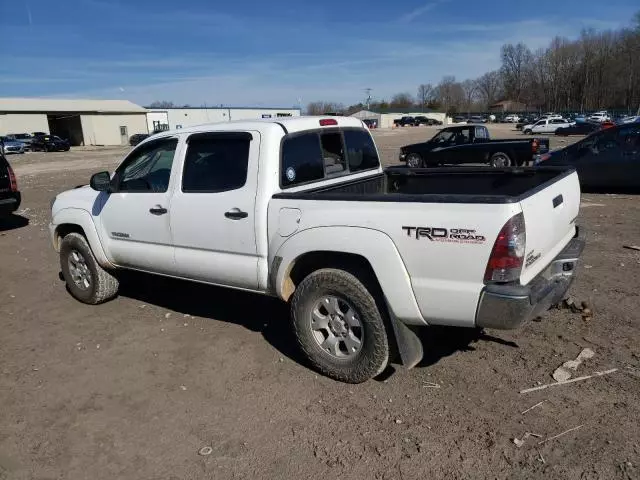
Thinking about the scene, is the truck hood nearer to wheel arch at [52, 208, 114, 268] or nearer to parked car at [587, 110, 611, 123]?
wheel arch at [52, 208, 114, 268]

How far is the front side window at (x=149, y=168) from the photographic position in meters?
4.72

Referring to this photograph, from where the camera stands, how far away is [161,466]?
304 cm

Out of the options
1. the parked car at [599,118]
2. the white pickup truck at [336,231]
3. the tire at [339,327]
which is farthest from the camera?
the parked car at [599,118]

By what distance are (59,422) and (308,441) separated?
174cm

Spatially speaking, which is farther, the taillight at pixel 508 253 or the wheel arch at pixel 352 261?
the wheel arch at pixel 352 261

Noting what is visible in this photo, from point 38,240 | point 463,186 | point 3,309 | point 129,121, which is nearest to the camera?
point 463,186

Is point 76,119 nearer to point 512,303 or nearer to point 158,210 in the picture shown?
point 158,210

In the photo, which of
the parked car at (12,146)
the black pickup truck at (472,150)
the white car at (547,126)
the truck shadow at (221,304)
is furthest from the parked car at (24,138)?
the truck shadow at (221,304)

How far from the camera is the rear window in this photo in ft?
13.6

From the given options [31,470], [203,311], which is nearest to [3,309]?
[203,311]

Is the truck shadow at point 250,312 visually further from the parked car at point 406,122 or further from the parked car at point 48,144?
the parked car at point 406,122

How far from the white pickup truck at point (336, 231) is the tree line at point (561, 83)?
9487 centimetres

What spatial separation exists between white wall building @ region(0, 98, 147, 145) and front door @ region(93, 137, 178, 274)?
6022cm

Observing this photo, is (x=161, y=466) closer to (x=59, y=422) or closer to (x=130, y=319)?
(x=59, y=422)
